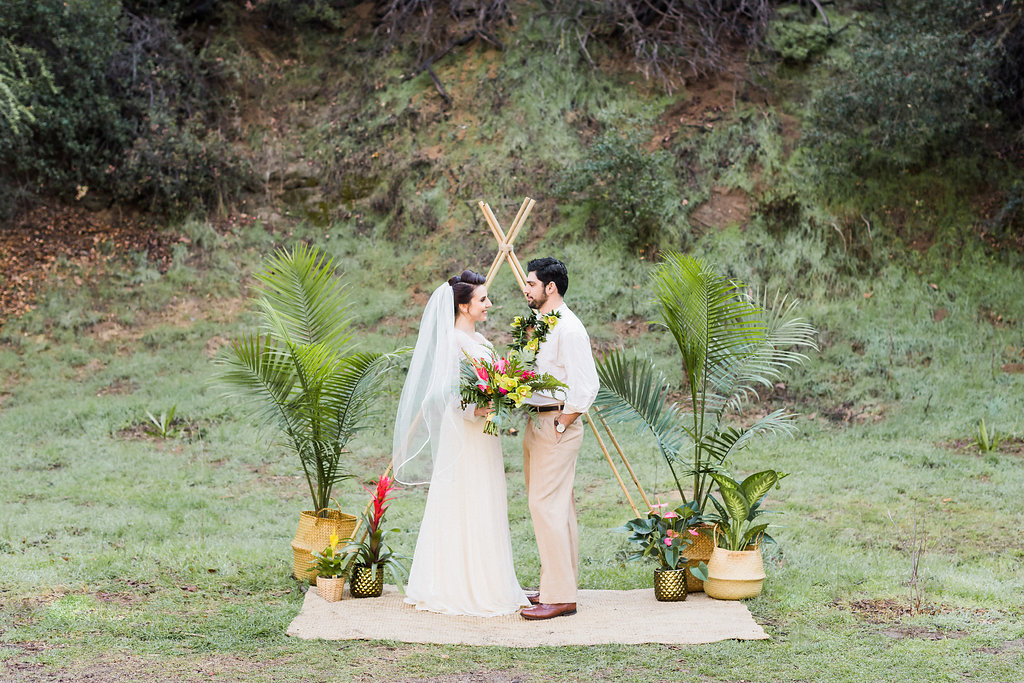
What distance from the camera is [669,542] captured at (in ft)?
20.3

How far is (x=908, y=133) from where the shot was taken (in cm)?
1392

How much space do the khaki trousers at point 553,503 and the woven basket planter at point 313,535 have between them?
1.41 m

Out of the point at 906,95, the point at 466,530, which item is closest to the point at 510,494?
the point at 466,530

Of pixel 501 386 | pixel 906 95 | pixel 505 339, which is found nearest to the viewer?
pixel 501 386

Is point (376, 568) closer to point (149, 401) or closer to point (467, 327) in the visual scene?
point (467, 327)

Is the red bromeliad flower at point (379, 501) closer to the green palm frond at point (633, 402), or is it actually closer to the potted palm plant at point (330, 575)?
the potted palm plant at point (330, 575)

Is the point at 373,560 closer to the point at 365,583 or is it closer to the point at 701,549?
A: the point at 365,583

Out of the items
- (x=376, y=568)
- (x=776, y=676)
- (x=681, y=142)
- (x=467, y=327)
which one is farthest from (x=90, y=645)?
(x=681, y=142)

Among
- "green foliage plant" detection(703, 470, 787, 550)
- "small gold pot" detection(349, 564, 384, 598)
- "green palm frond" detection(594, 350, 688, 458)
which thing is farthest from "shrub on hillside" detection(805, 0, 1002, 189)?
"small gold pot" detection(349, 564, 384, 598)

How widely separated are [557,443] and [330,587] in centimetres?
168

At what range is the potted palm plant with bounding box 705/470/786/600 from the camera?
19.9 ft

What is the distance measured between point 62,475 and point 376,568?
A: 495 cm

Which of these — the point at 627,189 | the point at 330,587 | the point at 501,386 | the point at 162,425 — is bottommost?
the point at 330,587

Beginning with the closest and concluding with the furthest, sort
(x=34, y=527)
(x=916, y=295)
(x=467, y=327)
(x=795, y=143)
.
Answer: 1. (x=467, y=327)
2. (x=34, y=527)
3. (x=916, y=295)
4. (x=795, y=143)
